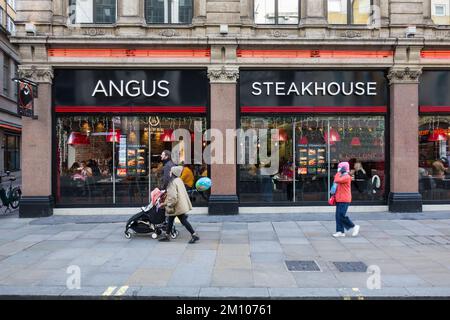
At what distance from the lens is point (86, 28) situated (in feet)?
43.1

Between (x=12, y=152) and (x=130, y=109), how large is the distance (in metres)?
28.9

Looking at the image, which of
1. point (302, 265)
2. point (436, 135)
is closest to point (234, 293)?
point (302, 265)

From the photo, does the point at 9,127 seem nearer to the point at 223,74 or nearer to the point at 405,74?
the point at 223,74

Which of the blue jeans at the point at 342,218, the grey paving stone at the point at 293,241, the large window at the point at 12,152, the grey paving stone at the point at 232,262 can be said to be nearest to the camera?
the grey paving stone at the point at 232,262

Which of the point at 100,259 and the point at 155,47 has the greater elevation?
the point at 155,47

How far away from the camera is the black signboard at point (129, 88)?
1320cm

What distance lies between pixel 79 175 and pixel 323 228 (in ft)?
27.6

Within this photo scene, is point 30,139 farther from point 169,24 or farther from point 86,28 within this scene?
point 169,24

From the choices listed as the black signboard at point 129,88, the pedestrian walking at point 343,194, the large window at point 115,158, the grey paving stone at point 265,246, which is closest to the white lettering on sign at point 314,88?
the black signboard at point 129,88

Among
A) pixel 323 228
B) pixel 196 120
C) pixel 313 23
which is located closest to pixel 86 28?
pixel 196 120

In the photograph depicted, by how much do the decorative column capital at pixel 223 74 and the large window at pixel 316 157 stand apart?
172 centimetres

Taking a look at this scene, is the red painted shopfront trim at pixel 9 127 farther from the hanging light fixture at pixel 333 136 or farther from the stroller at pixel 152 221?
the hanging light fixture at pixel 333 136

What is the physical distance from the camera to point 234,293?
18.9 ft
